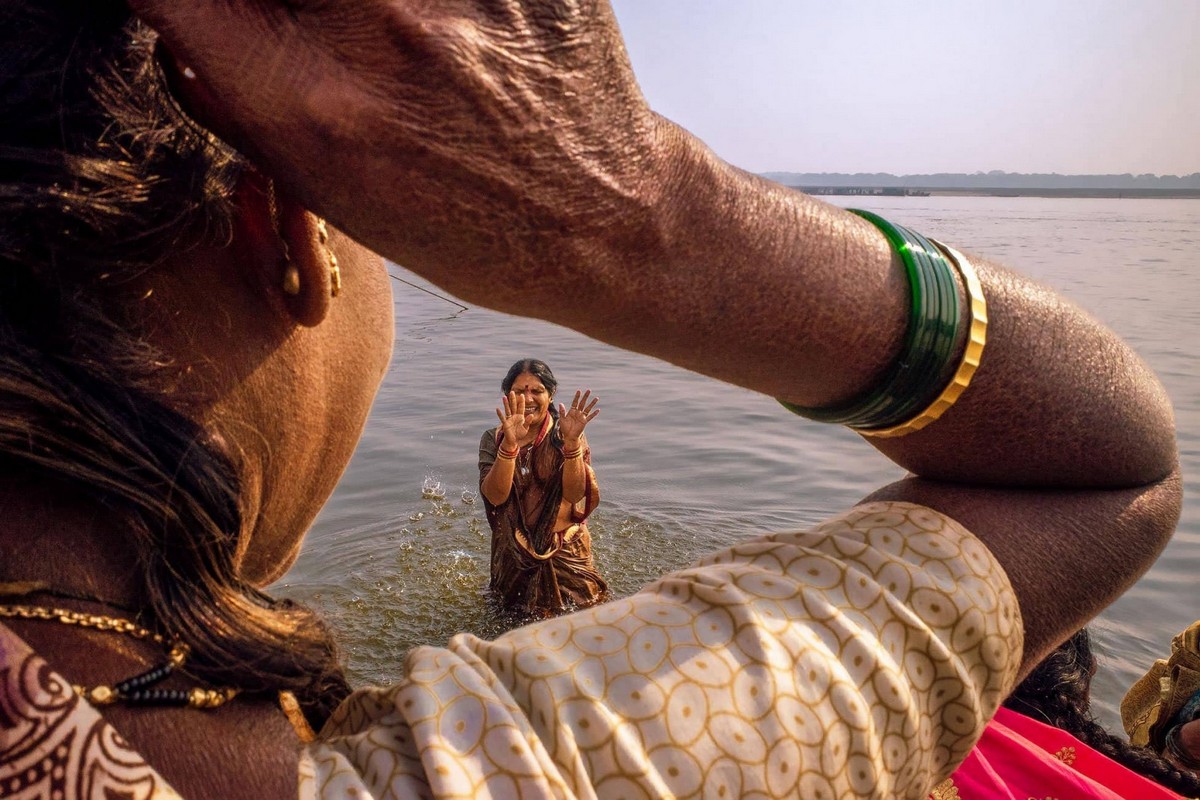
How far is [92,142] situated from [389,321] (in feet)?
1.37

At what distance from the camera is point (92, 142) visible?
2.70 ft

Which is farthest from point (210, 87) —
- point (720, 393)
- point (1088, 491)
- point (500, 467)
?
point (720, 393)

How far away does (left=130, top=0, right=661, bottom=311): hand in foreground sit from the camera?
2.23 feet

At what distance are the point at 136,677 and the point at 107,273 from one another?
1.20ft

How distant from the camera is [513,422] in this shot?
579cm

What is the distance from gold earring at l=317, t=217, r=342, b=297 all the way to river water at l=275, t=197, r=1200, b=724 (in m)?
3.28

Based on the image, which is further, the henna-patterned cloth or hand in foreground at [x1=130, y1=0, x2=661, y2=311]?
the henna-patterned cloth

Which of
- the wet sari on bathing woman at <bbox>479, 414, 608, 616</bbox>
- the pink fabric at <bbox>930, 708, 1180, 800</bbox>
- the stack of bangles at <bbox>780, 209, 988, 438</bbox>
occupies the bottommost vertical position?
the wet sari on bathing woman at <bbox>479, 414, 608, 616</bbox>

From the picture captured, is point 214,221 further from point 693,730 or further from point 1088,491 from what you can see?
point 1088,491

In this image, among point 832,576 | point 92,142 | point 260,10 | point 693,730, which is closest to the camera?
point 260,10

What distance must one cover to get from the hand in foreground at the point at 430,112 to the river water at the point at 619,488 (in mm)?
3572

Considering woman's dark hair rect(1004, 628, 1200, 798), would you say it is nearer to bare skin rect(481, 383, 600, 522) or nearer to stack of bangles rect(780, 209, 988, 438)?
stack of bangles rect(780, 209, 988, 438)

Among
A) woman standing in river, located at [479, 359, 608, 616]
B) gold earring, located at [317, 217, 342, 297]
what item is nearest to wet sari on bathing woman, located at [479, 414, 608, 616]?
woman standing in river, located at [479, 359, 608, 616]

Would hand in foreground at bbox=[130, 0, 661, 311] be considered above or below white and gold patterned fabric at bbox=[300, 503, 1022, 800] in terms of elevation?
above
